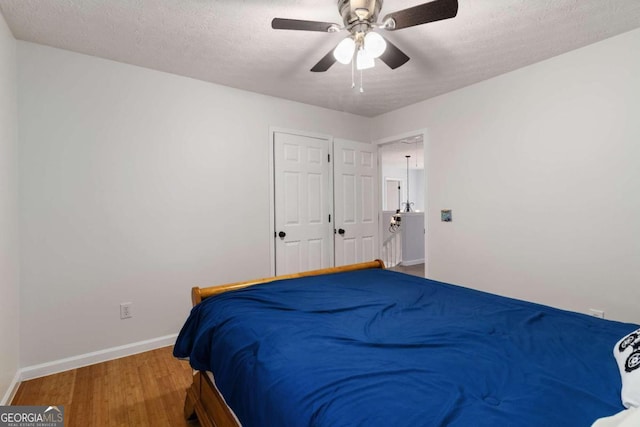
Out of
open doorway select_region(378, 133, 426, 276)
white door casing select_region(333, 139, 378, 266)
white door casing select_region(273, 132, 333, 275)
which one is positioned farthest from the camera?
open doorway select_region(378, 133, 426, 276)

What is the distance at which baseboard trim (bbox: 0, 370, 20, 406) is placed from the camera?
188 cm

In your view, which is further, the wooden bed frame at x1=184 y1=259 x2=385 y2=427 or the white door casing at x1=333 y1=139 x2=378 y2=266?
the white door casing at x1=333 y1=139 x2=378 y2=266

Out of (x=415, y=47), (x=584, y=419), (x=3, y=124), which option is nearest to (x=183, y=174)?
(x=3, y=124)

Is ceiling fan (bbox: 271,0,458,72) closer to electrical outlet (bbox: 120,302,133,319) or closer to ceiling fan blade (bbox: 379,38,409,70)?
ceiling fan blade (bbox: 379,38,409,70)

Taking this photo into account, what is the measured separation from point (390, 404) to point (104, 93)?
2.99 m

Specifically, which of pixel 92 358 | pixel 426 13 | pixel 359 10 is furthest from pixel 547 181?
pixel 92 358

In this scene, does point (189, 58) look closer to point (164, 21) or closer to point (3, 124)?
point (164, 21)

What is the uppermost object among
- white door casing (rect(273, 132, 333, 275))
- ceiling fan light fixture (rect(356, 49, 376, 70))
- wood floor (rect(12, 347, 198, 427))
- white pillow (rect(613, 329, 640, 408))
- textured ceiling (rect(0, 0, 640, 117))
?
textured ceiling (rect(0, 0, 640, 117))

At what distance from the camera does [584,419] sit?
74 cm

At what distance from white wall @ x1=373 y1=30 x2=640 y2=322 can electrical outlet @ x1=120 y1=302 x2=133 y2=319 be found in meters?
3.06

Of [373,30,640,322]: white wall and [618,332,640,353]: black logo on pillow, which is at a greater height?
[373,30,640,322]: white wall

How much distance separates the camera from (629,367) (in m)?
0.88

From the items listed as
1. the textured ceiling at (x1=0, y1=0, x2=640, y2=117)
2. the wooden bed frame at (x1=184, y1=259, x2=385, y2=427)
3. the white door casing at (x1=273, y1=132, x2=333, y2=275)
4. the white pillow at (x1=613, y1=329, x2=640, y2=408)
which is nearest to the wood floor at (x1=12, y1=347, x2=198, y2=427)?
the wooden bed frame at (x1=184, y1=259, x2=385, y2=427)

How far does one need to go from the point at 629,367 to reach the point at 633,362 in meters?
0.02
